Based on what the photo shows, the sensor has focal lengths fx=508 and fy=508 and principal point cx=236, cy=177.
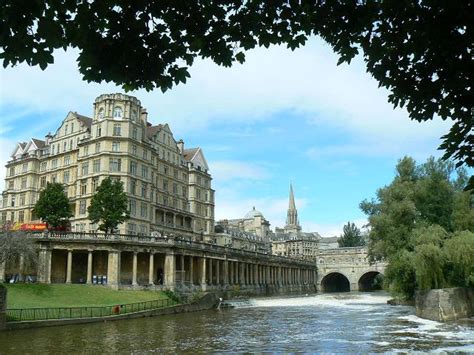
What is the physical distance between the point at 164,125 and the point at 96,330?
58.5 metres

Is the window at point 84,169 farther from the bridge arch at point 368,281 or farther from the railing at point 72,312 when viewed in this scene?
the bridge arch at point 368,281

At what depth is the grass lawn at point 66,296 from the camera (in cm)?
4121

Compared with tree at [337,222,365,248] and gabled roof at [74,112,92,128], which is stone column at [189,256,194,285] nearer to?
gabled roof at [74,112,92,128]

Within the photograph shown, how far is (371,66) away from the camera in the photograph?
9.77 metres

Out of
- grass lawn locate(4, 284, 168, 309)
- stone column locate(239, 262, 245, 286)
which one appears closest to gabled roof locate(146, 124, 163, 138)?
stone column locate(239, 262, 245, 286)

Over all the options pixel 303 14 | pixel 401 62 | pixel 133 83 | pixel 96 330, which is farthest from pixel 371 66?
pixel 96 330

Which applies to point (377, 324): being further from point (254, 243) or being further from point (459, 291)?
point (254, 243)

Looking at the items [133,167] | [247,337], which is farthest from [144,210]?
[247,337]

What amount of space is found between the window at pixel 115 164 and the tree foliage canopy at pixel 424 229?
37184 mm

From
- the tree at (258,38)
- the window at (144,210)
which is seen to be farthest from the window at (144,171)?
the tree at (258,38)

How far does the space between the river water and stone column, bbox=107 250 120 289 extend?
1761 centimetres

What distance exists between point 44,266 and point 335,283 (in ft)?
340

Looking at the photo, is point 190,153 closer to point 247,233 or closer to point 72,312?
point 247,233

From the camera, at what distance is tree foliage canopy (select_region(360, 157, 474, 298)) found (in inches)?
1442
